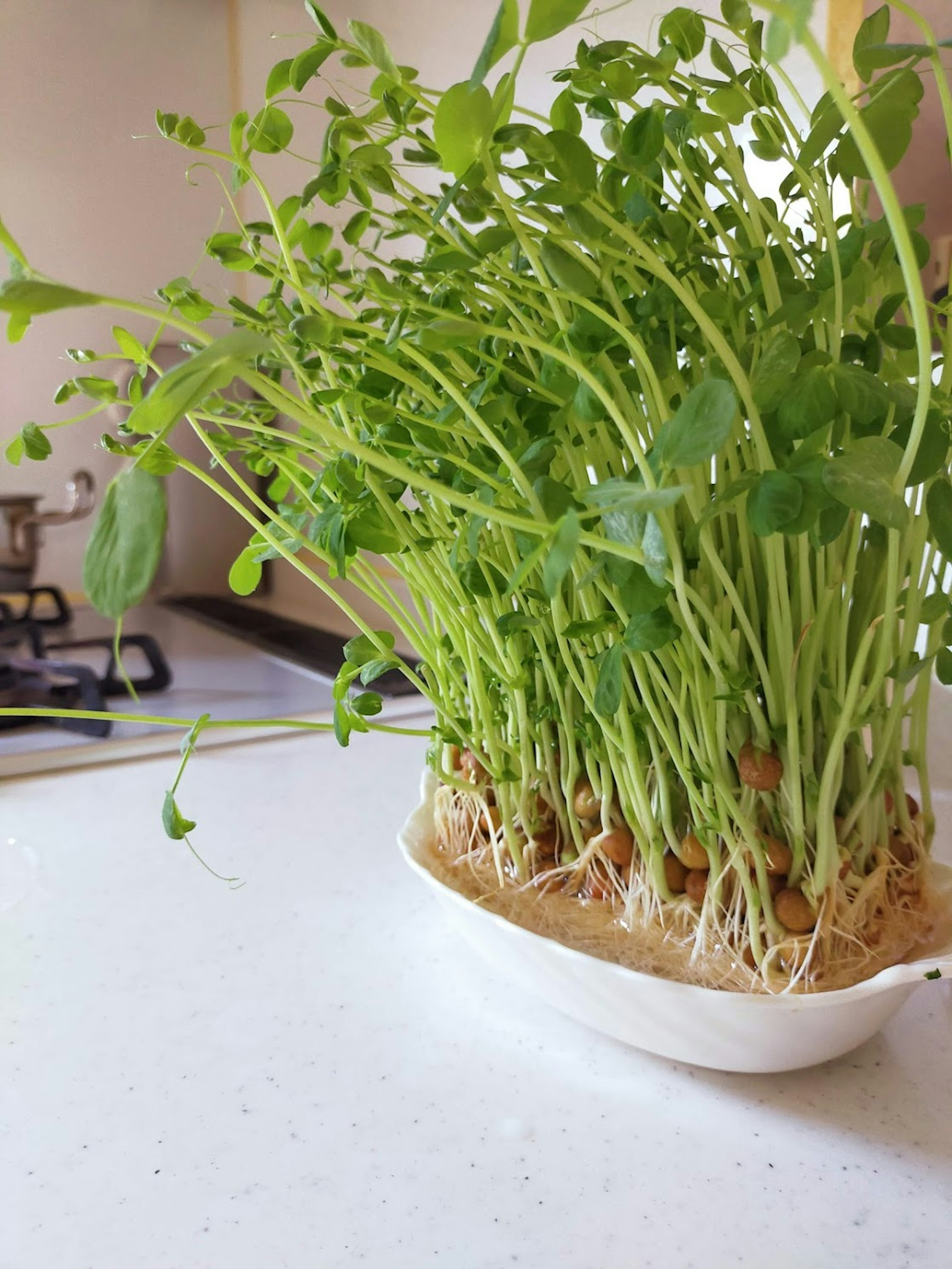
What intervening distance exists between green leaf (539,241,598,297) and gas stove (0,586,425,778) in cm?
62

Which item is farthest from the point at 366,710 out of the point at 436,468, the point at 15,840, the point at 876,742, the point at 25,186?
the point at 25,186

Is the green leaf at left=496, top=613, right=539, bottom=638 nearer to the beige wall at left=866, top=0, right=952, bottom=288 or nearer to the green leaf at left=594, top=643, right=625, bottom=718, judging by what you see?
the green leaf at left=594, top=643, right=625, bottom=718

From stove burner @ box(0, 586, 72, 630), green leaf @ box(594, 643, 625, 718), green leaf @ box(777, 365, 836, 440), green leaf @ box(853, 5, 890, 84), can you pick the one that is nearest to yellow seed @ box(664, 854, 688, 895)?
green leaf @ box(594, 643, 625, 718)

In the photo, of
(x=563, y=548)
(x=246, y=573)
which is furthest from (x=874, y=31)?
(x=246, y=573)

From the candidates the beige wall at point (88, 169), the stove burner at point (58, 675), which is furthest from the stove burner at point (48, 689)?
the beige wall at point (88, 169)

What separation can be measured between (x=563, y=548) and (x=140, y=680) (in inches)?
44.7

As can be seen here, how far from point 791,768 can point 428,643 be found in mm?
239

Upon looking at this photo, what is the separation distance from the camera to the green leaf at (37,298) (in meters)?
0.21

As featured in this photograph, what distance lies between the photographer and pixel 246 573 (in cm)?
51

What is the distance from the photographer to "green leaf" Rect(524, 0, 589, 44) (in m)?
0.21

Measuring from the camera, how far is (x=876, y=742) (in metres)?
0.42

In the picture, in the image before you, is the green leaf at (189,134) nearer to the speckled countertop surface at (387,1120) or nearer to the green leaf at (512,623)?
the green leaf at (512,623)

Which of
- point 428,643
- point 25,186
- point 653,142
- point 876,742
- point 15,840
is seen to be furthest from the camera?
point 25,186

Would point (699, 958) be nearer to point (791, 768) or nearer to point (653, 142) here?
point (791, 768)
